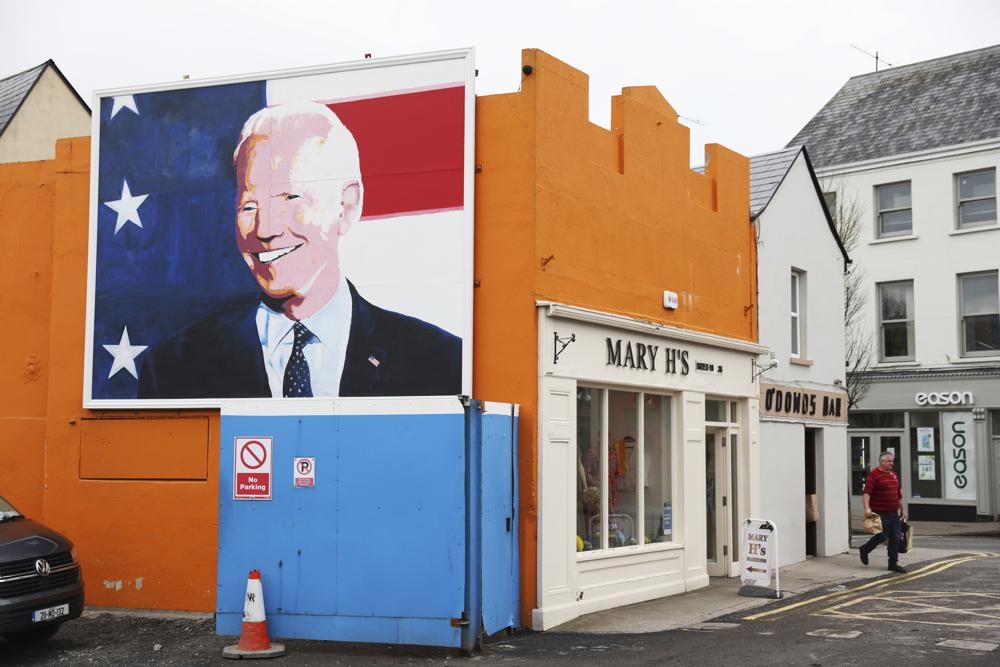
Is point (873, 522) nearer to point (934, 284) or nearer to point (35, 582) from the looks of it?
point (35, 582)

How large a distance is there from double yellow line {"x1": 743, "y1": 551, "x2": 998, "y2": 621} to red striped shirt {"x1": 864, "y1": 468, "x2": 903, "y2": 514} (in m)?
1.09

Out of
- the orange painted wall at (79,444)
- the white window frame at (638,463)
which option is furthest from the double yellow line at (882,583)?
the orange painted wall at (79,444)

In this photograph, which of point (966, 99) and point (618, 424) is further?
point (966, 99)

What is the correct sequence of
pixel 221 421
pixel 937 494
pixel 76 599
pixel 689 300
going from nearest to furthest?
1. pixel 76 599
2. pixel 221 421
3. pixel 689 300
4. pixel 937 494

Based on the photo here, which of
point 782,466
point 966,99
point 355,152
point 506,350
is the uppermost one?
point 966,99

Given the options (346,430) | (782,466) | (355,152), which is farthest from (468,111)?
(782,466)

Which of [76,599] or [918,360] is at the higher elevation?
[918,360]

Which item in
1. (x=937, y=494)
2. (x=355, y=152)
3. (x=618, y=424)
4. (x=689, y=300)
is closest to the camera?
(x=355, y=152)

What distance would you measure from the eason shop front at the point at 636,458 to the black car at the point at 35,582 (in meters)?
5.03

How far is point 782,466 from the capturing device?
18.8 meters

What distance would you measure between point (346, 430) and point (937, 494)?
2356cm

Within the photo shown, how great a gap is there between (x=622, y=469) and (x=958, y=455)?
1922 cm

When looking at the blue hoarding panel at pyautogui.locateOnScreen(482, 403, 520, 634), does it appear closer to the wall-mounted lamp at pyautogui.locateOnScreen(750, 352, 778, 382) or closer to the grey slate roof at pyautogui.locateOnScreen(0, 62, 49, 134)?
the wall-mounted lamp at pyautogui.locateOnScreen(750, 352, 778, 382)

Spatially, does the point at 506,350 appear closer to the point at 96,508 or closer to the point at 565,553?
the point at 565,553
